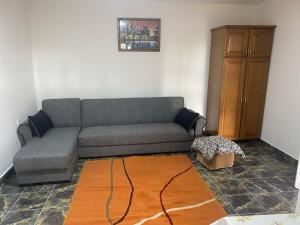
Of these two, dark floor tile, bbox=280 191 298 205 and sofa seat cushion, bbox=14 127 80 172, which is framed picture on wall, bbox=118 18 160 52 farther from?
dark floor tile, bbox=280 191 298 205

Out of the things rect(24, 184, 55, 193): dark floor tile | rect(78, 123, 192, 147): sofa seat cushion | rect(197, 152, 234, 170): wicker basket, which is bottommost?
rect(24, 184, 55, 193): dark floor tile

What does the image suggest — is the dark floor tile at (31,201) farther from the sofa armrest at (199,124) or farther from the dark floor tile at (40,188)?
the sofa armrest at (199,124)

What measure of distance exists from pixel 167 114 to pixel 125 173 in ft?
4.49

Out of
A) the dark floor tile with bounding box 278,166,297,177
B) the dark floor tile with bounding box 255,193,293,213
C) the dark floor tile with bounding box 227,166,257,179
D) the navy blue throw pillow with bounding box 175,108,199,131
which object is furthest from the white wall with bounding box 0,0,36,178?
the dark floor tile with bounding box 278,166,297,177

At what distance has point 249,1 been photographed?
3.78 metres

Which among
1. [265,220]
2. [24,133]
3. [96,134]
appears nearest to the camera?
[265,220]

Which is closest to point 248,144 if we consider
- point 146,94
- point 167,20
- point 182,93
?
point 182,93

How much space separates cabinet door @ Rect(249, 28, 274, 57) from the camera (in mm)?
3506

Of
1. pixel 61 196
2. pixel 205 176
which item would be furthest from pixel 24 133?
pixel 205 176

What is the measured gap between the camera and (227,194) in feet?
8.14

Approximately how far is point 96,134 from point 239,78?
8.13ft

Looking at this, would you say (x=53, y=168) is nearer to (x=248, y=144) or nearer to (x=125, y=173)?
(x=125, y=173)

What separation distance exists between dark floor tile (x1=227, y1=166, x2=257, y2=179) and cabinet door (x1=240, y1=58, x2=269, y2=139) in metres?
0.97

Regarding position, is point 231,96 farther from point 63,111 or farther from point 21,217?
point 21,217
